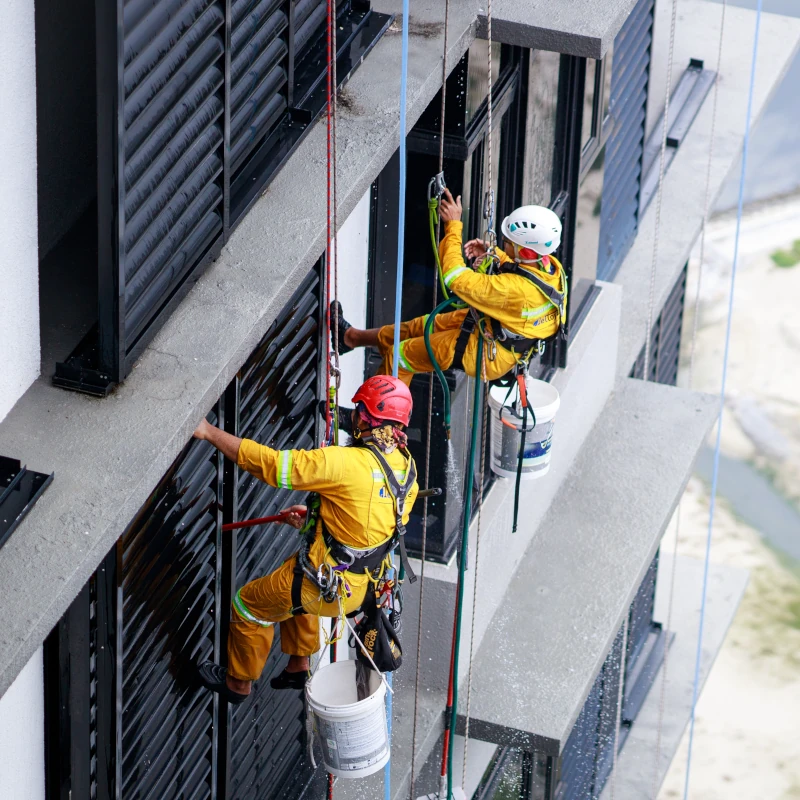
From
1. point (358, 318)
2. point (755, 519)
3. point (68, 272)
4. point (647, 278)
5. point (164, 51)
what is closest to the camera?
point (164, 51)

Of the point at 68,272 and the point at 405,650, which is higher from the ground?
the point at 68,272

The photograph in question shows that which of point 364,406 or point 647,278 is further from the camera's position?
point 647,278

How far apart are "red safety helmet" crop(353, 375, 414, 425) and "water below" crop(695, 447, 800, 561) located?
18736 mm

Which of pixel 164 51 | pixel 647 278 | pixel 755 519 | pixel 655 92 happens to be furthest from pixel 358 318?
pixel 755 519

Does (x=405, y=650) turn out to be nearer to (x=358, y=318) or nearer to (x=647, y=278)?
(x=358, y=318)

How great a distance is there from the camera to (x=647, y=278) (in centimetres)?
1462

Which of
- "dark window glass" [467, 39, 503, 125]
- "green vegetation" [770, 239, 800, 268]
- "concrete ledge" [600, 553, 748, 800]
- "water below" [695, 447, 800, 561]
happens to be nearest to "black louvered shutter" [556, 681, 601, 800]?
"concrete ledge" [600, 553, 748, 800]

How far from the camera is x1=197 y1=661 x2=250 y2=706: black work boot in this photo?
8367 mm

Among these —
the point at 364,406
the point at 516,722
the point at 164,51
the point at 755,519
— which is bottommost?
the point at 755,519

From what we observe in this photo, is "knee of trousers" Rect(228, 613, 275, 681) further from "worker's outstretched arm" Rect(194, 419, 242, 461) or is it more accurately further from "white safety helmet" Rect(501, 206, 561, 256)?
"white safety helmet" Rect(501, 206, 561, 256)

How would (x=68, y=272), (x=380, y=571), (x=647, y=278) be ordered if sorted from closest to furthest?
(x=68, y=272)
(x=380, y=571)
(x=647, y=278)

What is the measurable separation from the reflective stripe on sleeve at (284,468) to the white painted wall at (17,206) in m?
1.12

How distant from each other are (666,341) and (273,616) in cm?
977

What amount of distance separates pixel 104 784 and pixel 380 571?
164 centimetres
